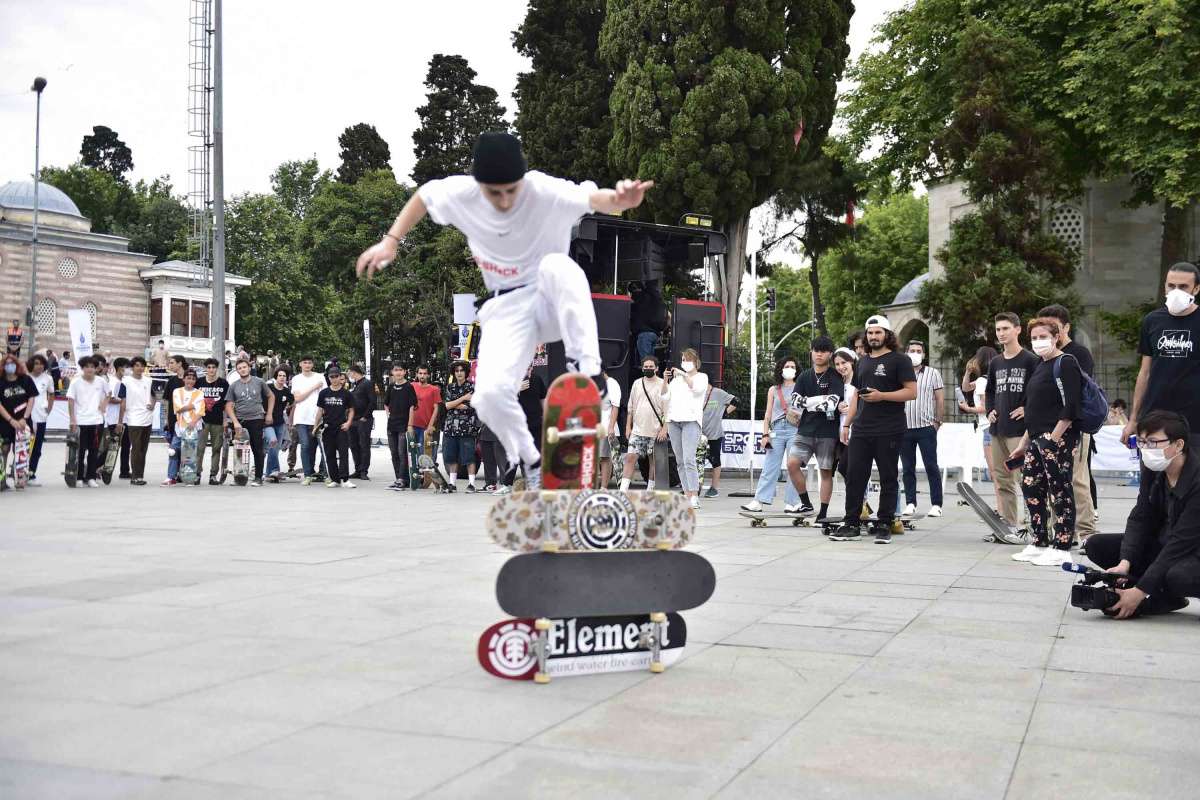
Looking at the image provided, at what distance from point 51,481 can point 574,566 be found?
51.1ft

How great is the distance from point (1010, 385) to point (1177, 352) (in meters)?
2.49

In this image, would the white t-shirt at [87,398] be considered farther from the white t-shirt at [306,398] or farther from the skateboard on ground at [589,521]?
the skateboard on ground at [589,521]

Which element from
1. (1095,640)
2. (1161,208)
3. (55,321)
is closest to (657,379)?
(1095,640)

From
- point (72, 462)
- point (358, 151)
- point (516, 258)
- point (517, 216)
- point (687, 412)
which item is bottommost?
point (72, 462)

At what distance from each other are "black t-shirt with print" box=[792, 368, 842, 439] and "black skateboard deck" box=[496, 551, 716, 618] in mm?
6650

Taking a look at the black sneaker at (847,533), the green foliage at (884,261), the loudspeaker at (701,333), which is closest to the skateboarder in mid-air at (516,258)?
the black sneaker at (847,533)

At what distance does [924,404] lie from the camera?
1240cm

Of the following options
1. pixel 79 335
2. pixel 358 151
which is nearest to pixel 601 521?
pixel 79 335

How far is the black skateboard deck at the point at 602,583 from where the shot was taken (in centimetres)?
440

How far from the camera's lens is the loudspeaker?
17.8 meters

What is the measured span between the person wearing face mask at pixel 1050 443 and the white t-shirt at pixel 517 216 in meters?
4.90

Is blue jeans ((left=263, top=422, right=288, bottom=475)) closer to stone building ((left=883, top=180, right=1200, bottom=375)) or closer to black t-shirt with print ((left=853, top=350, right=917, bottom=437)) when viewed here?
black t-shirt with print ((left=853, top=350, right=917, bottom=437))

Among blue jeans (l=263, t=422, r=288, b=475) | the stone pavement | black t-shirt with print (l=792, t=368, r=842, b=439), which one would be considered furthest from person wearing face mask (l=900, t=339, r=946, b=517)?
blue jeans (l=263, t=422, r=288, b=475)

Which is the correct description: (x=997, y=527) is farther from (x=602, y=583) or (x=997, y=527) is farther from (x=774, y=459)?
(x=602, y=583)
